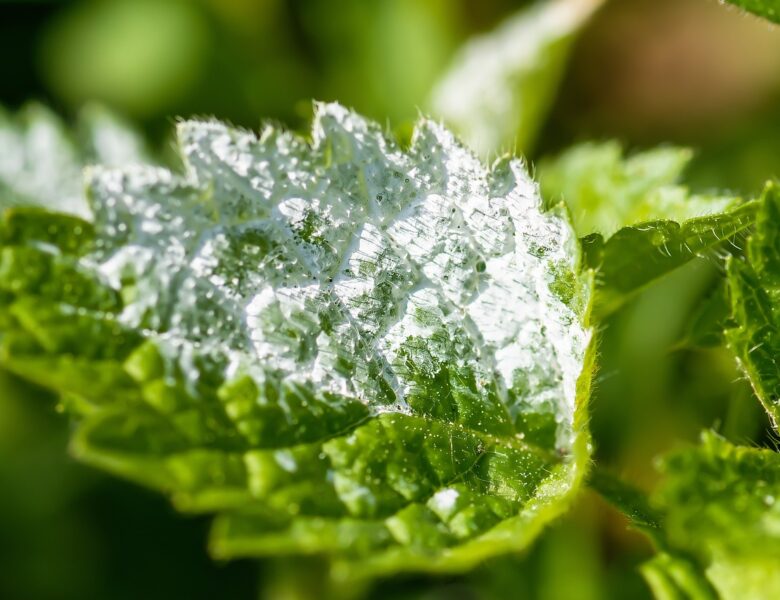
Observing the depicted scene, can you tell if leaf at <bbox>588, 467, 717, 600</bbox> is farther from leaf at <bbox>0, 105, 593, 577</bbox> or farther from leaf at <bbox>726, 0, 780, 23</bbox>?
leaf at <bbox>726, 0, 780, 23</bbox>

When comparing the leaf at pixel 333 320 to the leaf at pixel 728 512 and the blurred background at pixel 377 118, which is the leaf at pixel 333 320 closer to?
the leaf at pixel 728 512

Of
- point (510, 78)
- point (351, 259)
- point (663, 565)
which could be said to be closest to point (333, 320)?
point (351, 259)

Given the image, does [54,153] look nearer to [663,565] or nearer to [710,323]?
[710,323]

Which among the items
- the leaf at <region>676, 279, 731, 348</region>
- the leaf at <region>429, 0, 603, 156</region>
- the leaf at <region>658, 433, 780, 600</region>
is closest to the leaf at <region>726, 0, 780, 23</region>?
the leaf at <region>676, 279, 731, 348</region>

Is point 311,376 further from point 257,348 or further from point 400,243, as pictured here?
point 400,243

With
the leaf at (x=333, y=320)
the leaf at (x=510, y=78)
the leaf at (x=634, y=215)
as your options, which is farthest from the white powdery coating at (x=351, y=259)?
the leaf at (x=510, y=78)

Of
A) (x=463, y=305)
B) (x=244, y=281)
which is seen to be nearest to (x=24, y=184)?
(x=244, y=281)
